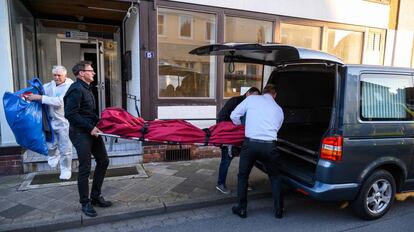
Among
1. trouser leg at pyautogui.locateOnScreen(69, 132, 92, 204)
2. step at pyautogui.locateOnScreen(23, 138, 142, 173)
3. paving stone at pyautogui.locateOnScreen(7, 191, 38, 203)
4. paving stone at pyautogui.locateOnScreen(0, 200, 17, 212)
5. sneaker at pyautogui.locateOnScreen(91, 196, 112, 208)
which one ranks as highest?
trouser leg at pyautogui.locateOnScreen(69, 132, 92, 204)

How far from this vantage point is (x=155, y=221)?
3.82 meters

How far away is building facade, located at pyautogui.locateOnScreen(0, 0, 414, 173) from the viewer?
583cm

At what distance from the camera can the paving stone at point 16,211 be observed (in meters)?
3.69

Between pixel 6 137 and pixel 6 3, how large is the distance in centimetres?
222

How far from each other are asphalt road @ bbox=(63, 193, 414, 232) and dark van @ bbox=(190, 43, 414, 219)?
202mm

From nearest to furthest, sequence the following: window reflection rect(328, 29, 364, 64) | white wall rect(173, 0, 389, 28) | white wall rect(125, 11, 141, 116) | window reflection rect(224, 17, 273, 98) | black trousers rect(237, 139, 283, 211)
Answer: black trousers rect(237, 139, 283, 211) → white wall rect(125, 11, 141, 116) → white wall rect(173, 0, 389, 28) → window reflection rect(224, 17, 273, 98) → window reflection rect(328, 29, 364, 64)

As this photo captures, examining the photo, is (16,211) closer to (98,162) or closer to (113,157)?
(98,162)

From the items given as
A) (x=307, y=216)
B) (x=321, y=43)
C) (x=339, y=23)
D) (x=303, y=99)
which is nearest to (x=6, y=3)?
(x=303, y=99)

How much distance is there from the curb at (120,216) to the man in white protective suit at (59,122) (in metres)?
1.48

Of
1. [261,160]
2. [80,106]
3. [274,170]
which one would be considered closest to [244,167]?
[261,160]

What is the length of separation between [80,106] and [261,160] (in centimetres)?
225

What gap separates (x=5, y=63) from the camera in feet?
16.6

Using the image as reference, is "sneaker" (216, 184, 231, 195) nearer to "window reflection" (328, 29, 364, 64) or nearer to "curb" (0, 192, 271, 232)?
"curb" (0, 192, 271, 232)

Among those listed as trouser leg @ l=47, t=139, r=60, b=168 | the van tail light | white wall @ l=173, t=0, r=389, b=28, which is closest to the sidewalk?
trouser leg @ l=47, t=139, r=60, b=168
